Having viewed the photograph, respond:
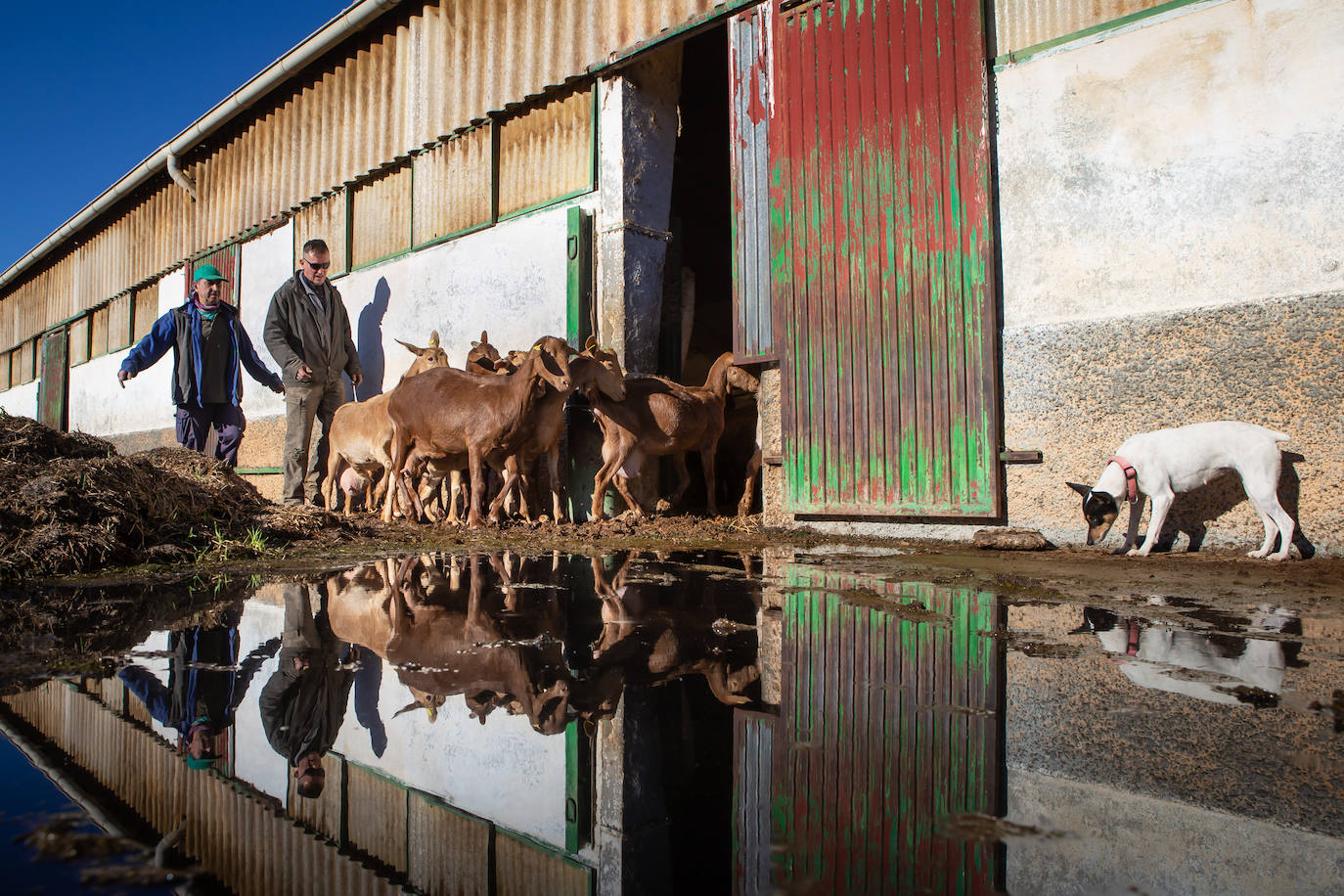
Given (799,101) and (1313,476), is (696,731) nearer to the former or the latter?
(1313,476)

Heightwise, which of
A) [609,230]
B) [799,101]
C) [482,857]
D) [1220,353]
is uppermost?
[799,101]

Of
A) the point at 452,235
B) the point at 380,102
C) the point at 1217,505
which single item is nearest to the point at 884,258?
the point at 1217,505

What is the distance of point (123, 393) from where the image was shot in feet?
57.1

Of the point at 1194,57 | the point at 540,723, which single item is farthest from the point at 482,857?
the point at 1194,57

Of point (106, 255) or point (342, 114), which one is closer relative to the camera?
point (342, 114)

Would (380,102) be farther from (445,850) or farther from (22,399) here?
(22,399)

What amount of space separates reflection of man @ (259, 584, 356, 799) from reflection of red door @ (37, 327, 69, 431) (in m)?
22.6

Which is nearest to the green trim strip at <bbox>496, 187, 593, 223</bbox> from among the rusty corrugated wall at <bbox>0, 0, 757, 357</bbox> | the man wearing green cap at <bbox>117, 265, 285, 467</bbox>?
the rusty corrugated wall at <bbox>0, 0, 757, 357</bbox>

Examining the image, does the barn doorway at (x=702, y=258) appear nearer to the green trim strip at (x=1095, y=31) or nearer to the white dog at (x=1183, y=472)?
the green trim strip at (x=1095, y=31)

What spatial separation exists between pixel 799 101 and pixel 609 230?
2.18 metres

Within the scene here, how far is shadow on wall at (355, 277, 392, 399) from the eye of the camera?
435 inches

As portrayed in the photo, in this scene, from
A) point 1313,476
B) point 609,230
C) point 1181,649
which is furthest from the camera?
point 609,230

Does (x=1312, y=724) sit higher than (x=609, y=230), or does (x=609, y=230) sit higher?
(x=609, y=230)

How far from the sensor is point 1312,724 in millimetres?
1828
